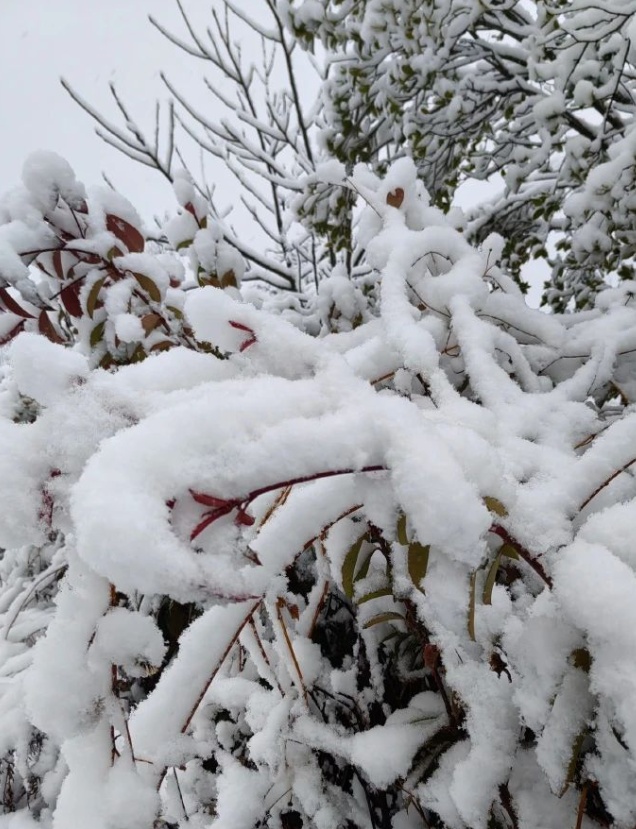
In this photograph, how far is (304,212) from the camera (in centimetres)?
228

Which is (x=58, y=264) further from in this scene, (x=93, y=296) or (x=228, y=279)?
(x=228, y=279)

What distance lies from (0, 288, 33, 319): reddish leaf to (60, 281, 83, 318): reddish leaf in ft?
0.33

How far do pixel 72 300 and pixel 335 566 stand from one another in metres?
0.94

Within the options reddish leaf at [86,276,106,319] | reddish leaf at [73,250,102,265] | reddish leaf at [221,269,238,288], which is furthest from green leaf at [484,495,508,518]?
reddish leaf at [221,269,238,288]

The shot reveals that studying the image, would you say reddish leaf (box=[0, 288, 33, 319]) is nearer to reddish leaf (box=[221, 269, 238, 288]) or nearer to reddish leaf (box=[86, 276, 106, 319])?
reddish leaf (box=[86, 276, 106, 319])

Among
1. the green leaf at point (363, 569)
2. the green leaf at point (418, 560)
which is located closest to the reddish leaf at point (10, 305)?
the green leaf at point (363, 569)

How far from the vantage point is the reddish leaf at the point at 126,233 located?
136 centimetres

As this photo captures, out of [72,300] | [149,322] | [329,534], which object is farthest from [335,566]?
[72,300]

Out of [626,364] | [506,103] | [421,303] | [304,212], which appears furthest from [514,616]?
[506,103]

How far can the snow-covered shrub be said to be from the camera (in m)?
0.45

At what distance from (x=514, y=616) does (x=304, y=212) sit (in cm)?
197

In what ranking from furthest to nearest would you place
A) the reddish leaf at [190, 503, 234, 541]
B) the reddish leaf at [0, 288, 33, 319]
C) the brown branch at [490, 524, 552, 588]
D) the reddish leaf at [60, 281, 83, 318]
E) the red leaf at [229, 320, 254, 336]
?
1. the reddish leaf at [60, 281, 83, 318]
2. the reddish leaf at [0, 288, 33, 319]
3. the red leaf at [229, 320, 254, 336]
4. the brown branch at [490, 524, 552, 588]
5. the reddish leaf at [190, 503, 234, 541]

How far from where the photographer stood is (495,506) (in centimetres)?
52

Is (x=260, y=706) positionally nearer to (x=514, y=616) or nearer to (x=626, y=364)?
(x=514, y=616)
